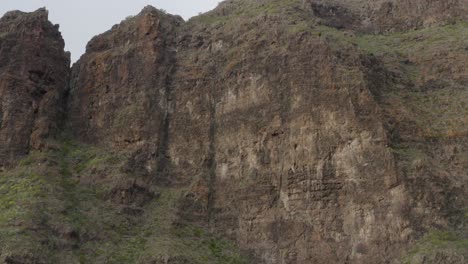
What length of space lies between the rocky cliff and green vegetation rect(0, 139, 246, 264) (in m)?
0.11

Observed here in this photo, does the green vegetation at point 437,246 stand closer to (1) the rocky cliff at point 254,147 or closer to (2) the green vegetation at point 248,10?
(1) the rocky cliff at point 254,147

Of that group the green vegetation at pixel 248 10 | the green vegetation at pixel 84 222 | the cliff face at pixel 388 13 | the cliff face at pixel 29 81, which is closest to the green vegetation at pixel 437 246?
the green vegetation at pixel 84 222

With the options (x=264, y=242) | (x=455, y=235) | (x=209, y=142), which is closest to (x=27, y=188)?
(x=209, y=142)

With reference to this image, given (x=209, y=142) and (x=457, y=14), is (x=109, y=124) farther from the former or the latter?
(x=457, y=14)

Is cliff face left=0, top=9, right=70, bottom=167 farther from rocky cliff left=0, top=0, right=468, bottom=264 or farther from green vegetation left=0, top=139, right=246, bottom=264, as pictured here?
green vegetation left=0, top=139, right=246, bottom=264

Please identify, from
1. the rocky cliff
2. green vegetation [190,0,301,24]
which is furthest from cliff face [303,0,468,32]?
green vegetation [190,0,301,24]

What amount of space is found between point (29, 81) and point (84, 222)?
560 inches

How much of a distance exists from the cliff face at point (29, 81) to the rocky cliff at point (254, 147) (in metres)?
0.25

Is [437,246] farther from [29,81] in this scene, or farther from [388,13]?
[29,81]

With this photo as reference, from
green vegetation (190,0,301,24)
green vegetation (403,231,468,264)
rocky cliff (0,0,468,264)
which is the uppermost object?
green vegetation (190,0,301,24)

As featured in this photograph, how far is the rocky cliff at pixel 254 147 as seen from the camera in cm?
3150

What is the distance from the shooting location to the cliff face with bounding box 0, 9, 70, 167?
4072cm

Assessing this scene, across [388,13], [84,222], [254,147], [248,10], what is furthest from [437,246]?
[388,13]

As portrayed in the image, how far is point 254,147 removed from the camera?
37.0 metres
